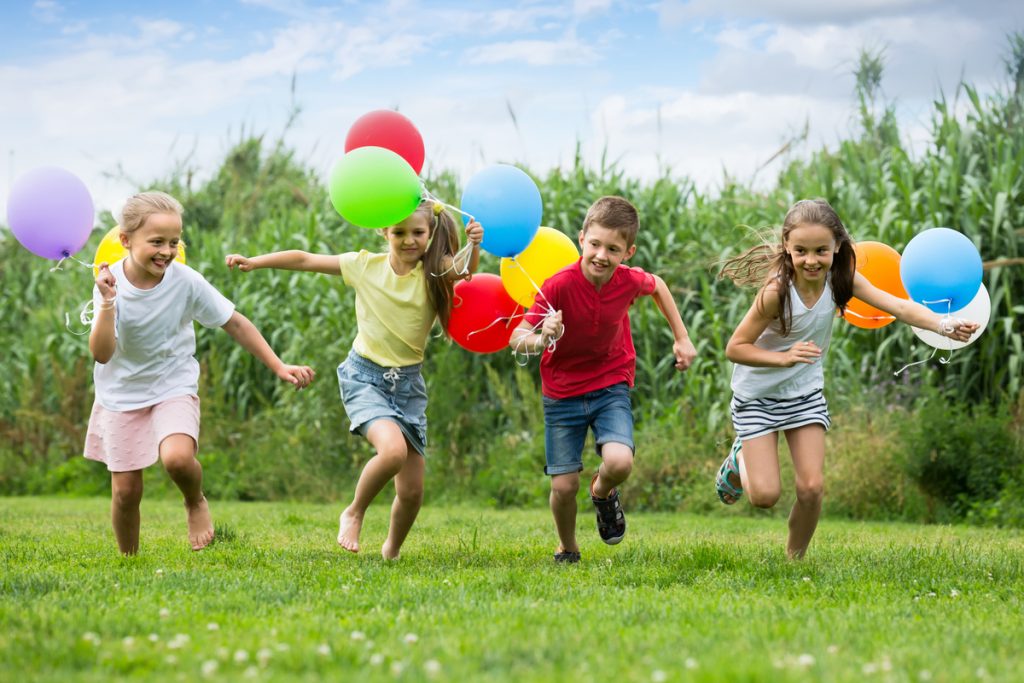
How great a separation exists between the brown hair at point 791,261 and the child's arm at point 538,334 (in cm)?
95

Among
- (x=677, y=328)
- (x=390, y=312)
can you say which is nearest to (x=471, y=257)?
(x=390, y=312)

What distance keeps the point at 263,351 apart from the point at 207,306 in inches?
14.8

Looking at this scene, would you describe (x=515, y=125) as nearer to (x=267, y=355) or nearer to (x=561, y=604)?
(x=267, y=355)

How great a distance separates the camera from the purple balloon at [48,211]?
5395 millimetres

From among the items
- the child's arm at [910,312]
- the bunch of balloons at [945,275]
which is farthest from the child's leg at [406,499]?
the bunch of balloons at [945,275]

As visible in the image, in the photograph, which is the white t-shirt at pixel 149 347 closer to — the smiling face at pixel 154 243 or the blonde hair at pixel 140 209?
the smiling face at pixel 154 243

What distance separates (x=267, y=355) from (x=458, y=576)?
1509 millimetres

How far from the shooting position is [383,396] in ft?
17.7

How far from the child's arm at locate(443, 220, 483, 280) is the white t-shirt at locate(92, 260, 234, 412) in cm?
122

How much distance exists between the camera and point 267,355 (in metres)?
5.40

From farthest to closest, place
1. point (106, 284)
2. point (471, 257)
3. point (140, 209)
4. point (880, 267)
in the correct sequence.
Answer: point (880, 267) < point (471, 257) < point (140, 209) < point (106, 284)

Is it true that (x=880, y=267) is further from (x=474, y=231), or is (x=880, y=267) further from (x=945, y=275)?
(x=474, y=231)

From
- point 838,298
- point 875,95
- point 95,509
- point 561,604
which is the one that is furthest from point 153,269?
point 875,95

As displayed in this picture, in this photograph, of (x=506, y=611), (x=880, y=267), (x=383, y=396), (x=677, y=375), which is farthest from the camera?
(x=677, y=375)
